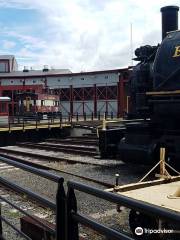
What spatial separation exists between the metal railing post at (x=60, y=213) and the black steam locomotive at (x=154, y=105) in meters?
7.13

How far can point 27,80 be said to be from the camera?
2096 inches

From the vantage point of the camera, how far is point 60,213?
311 cm

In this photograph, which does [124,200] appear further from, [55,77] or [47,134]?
[55,77]

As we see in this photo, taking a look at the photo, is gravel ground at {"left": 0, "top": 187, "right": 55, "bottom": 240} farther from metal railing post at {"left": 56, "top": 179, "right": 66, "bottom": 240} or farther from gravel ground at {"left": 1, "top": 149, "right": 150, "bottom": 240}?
metal railing post at {"left": 56, "top": 179, "right": 66, "bottom": 240}

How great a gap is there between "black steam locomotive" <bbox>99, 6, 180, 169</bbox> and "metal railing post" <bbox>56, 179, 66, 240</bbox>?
713 cm

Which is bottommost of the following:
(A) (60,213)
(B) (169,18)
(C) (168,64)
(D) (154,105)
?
(A) (60,213)

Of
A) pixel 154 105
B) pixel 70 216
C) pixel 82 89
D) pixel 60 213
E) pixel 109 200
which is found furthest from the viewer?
pixel 82 89

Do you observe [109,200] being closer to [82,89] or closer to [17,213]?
[17,213]

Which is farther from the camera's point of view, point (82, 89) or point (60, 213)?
point (82, 89)

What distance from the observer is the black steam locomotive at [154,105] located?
1027 cm

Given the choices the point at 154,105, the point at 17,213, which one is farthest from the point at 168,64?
the point at 17,213

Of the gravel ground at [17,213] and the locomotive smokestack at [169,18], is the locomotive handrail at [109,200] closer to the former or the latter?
the gravel ground at [17,213]

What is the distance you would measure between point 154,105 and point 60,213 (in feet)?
26.6

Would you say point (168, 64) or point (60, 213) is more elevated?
point (168, 64)
